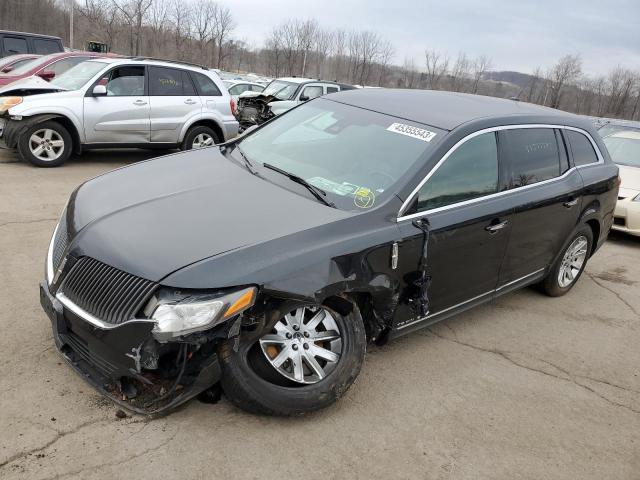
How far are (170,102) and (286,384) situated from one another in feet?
23.2

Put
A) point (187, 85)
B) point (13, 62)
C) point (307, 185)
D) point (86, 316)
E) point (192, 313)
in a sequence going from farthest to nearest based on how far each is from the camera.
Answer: point (13, 62)
point (187, 85)
point (307, 185)
point (86, 316)
point (192, 313)

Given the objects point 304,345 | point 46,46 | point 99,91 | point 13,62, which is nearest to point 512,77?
point 46,46

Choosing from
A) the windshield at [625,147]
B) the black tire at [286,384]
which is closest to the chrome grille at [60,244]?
the black tire at [286,384]

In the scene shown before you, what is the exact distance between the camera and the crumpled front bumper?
252 centimetres

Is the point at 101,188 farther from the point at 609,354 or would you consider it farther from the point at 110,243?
the point at 609,354

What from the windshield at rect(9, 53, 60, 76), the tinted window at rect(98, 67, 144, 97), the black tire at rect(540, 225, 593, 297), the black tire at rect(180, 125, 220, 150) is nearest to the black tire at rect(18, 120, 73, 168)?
the tinted window at rect(98, 67, 144, 97)

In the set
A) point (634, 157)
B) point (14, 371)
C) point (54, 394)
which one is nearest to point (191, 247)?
point (54, 394)

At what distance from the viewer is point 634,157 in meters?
8.60

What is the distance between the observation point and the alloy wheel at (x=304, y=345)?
286 cm

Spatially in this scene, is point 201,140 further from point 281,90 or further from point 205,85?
point 281,90

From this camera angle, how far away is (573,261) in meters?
5.11

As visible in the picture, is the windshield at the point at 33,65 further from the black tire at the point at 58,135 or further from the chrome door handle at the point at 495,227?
the chrome door handle at the point at 495,227

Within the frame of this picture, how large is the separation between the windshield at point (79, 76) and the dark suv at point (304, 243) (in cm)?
494

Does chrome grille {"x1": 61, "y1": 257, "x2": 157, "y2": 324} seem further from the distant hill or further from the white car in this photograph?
the distant hill
